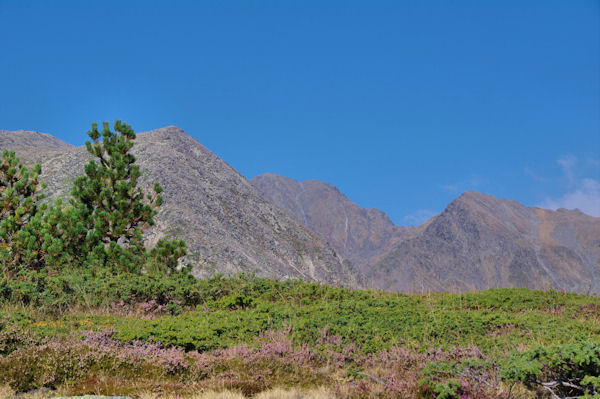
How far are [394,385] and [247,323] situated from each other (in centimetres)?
385

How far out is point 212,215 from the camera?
37.0 m

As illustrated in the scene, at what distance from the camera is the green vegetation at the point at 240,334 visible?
5969mm

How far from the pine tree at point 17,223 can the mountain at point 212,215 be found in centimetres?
1307

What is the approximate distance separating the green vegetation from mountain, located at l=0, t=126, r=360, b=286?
13472 millimetres

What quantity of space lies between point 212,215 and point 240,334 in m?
29.3

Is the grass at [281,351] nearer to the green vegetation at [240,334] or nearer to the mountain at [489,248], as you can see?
the green vegetation at [240,334]

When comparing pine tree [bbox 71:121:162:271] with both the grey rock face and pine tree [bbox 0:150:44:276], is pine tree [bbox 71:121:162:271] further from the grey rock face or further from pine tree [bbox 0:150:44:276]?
the grey rock face

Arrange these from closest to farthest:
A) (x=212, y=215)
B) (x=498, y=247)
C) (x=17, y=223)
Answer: (x=17, y=223) → (x=212, y=215) → (x=498, y=247)

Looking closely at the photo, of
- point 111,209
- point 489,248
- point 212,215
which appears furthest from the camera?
point 489,248

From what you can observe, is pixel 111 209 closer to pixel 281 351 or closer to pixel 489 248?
pixel 281 351

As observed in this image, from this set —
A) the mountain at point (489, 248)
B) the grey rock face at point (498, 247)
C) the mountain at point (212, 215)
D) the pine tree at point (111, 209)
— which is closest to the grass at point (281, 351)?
the pine tree at point (111, 209)

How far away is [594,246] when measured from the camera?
153375mm

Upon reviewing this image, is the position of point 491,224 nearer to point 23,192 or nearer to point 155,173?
point 155,173

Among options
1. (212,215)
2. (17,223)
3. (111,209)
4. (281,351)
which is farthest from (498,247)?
(281,351)
